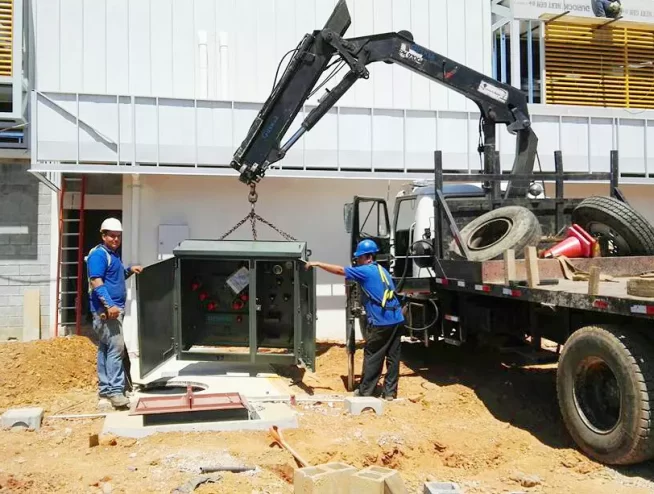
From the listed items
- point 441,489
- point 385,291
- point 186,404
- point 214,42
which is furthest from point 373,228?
point 441,489

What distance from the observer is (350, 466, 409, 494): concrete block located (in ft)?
14.0

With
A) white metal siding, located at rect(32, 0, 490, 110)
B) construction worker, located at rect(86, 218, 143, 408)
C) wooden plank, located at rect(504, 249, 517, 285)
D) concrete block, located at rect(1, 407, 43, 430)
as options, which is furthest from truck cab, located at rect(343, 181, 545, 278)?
concrete block, located at rect(1, 407, 43, 430)

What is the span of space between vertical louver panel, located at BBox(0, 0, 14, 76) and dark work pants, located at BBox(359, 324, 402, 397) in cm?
859

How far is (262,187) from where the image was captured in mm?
12164

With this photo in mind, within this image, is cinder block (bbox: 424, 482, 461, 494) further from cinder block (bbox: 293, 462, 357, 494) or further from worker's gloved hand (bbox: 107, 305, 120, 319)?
worker's gloved hand (bbox: 107, 305, 120, 319)

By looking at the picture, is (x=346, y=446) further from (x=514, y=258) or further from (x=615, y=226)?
(x=615, y=226)

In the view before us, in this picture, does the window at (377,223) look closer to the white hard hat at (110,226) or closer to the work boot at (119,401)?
the white hard hat at (110,226)

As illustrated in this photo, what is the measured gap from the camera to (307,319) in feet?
28.3

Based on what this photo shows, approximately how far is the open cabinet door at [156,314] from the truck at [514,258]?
175cm

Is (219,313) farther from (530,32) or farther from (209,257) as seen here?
(530,32)

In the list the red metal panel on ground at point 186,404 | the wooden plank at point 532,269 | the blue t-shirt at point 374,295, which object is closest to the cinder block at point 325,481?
the red metal panel on ground at point 186,404

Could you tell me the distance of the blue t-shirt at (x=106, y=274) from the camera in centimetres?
735

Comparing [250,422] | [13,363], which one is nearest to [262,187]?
[13,363]

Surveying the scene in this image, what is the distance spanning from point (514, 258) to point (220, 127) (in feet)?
21.2
